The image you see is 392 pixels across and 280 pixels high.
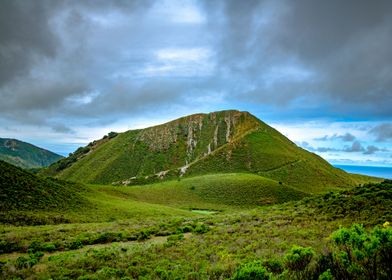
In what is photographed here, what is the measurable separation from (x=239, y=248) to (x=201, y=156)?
122m

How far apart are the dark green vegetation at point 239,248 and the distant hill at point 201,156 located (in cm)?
7364

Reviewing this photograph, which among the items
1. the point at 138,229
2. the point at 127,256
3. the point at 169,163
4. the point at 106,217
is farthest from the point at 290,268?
the point at 169,163

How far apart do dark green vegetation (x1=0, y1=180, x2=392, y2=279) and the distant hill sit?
7364cm

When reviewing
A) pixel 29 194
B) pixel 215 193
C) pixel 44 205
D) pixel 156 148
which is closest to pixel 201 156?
pixel 156 148

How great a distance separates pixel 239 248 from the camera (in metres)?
18.0

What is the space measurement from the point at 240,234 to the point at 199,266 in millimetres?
9432

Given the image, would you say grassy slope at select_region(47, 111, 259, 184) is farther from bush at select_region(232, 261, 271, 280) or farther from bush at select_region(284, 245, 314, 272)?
bush at select_region(232, 261, 271, 280)

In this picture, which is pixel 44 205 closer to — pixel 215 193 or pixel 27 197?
pixel 27 197

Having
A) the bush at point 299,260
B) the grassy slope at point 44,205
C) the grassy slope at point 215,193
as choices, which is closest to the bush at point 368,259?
the bush at point 299,260

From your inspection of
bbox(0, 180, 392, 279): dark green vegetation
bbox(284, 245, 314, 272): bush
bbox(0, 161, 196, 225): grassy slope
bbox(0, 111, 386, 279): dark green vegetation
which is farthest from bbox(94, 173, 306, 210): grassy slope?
bbox(284, 245, 314, 272): bush

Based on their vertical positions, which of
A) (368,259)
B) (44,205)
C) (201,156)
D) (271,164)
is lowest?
(44,205)

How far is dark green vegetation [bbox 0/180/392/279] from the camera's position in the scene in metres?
9.00

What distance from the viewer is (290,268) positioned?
9922 mm

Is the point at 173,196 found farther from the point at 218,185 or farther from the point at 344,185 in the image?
the point at 344,185
